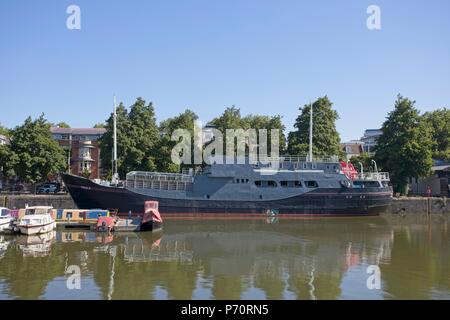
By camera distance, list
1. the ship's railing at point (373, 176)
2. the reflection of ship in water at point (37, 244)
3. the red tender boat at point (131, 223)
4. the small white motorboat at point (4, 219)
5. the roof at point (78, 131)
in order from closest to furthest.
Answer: the reflection of ship in water at point (37, 244), the small white motorboat at point (4, 219), the red tender boat at point (131, 223), the ship's railing at point (373, 176), the roof at point (78, 131)

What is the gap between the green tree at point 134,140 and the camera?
49.4m

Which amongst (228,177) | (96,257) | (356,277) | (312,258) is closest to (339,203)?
(228,177)

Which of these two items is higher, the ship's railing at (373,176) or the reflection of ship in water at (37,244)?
the ship's railing at (373,176)

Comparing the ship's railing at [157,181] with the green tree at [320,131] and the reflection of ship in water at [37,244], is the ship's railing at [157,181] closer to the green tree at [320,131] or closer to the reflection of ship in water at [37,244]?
the reflection of ship in water at [37,244]

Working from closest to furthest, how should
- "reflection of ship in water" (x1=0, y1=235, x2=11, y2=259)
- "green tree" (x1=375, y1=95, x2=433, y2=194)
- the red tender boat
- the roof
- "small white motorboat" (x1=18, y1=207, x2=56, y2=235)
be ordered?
1. "reflection of ship in water" (x1=0, y1=235, x2=11, y2=259)
2. "small white motorboat" (x1=18, y1=207, x2=56, y2=235)
3. the red tender boat
4. "green tree" (x1=375, y1=95, x2=433, y2=194)
5. the roof

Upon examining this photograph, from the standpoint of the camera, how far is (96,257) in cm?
2158

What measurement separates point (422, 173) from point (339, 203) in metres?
16.6

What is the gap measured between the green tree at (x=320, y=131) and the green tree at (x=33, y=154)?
30.6 meters

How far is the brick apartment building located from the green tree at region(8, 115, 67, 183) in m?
16.3

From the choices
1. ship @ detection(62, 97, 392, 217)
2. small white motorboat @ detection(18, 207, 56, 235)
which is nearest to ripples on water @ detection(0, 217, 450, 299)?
small white motorboat @ detection(18, 207, 56, 235)

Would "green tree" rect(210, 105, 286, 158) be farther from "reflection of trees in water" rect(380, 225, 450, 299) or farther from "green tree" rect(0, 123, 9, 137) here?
"green tree" rect(0, 123, 9, 137)

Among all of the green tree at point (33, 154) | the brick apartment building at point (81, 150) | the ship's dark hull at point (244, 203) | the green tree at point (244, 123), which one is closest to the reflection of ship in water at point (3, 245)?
the ship's dark hull at point (244, 203)

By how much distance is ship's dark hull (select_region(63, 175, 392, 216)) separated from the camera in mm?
37719
